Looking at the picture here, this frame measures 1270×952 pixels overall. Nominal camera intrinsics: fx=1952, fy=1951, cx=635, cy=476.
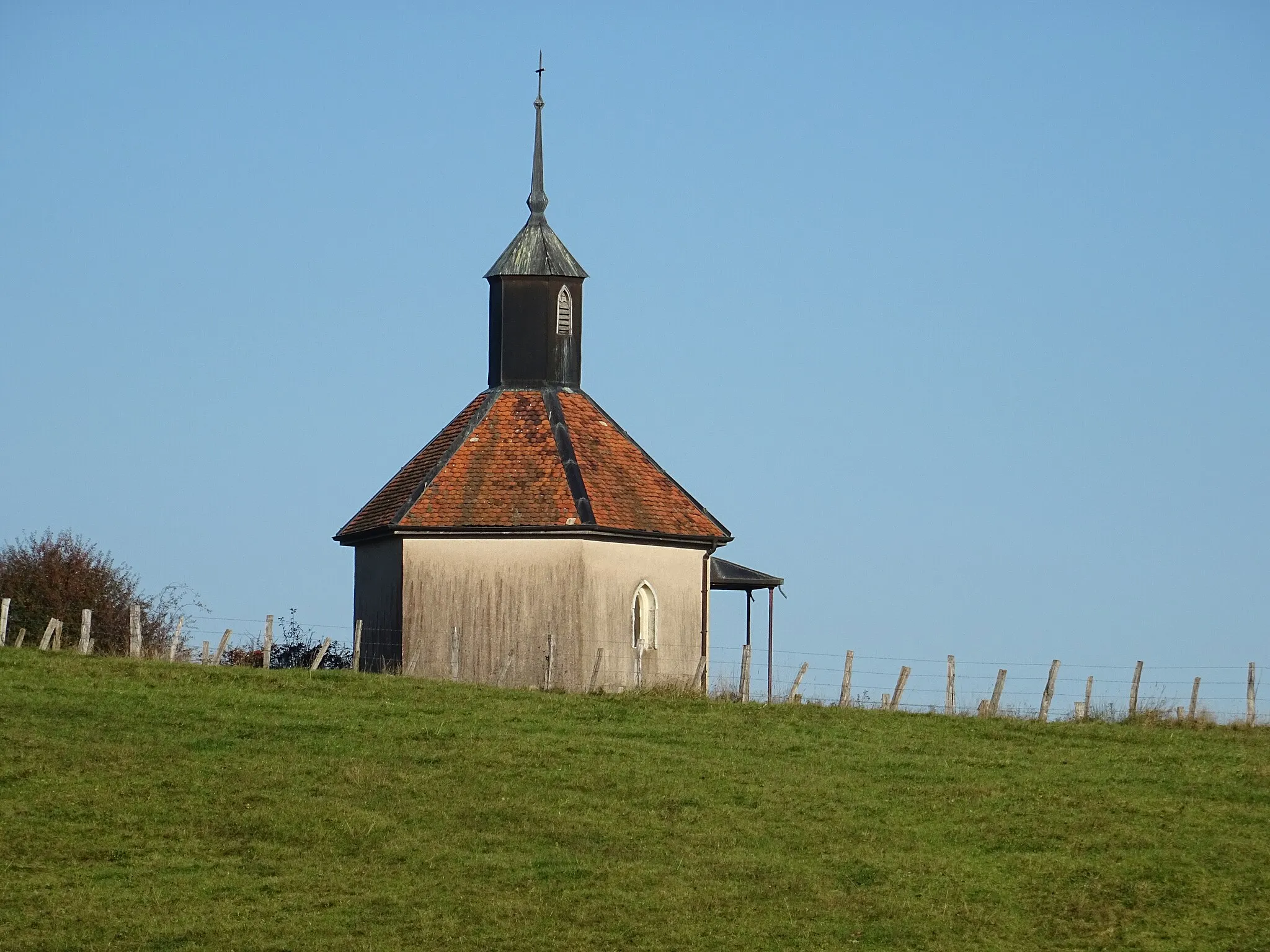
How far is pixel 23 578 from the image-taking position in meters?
43.7

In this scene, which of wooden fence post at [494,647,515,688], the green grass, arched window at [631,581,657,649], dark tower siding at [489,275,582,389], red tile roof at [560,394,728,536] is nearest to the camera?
the green grass

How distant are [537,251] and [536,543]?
758 cm

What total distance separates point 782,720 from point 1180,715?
766 centimetres

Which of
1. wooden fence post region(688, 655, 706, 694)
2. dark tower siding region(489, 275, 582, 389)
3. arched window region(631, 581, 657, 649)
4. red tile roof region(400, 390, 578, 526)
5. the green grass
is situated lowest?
the green grass

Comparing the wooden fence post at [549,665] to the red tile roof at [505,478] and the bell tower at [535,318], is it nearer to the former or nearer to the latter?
the red tile roof at [505,478]

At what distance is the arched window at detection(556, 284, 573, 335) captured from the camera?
4253cm

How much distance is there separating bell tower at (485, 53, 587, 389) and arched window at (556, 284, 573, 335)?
0.04 feet

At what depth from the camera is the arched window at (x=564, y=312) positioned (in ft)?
140

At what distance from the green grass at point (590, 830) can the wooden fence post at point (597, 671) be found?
189 inches

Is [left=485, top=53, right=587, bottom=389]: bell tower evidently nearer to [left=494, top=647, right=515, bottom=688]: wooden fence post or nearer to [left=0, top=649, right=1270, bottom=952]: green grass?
[left=494, top=647, right=515, bottom=688]: wooden fence post

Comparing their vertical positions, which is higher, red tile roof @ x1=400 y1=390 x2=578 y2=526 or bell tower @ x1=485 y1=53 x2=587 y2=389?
bell tower @ x1=485 y1=53 x2=587 y2=389

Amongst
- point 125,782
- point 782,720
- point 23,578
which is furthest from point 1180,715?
point 23,578

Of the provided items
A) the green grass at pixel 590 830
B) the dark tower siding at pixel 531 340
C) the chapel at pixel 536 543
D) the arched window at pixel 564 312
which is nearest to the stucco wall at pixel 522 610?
the chapel at pixel 536 543

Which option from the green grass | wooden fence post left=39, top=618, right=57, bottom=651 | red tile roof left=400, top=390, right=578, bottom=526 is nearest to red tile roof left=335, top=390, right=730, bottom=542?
red tile roof left=400, top=390, right=578, bottom=526
